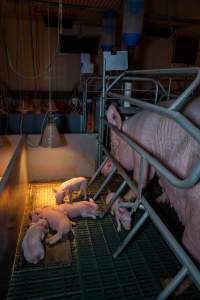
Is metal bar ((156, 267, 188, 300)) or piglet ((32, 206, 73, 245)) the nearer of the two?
metal bar ((156, 267, 188, 300))

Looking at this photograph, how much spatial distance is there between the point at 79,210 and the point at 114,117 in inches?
32.9

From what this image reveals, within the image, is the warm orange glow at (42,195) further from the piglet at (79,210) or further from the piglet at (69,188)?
the piglet at (79,210)

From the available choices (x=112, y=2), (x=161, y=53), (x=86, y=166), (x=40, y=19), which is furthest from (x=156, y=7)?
(x=86, y=166)

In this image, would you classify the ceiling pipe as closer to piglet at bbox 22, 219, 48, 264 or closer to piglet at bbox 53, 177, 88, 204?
piglet at bbox 53, 177, 88, 204

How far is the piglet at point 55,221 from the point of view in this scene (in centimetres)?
173

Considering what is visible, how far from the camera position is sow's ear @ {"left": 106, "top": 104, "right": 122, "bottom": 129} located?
83.9 inches

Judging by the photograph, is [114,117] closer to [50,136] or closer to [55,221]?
[50,136]

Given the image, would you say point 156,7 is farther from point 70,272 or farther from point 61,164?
point 70,272

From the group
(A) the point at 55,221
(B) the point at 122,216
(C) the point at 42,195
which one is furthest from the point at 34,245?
(C) the point at 42,195

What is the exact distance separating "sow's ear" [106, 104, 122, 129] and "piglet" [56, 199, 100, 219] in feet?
2.32

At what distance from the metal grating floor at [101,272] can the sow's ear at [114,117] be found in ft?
2.86

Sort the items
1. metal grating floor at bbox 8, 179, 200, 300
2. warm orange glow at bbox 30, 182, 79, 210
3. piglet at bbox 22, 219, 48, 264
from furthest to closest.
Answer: warm orange glow at bbox 30, 182, 79, 210 < piglet at bbox 22, 219, 48, 264 < metal grating floor at bbox 8, 179, 200, 300

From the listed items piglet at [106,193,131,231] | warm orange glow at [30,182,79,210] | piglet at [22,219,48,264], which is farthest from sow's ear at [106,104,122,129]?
piglet at [22,219,48,264]

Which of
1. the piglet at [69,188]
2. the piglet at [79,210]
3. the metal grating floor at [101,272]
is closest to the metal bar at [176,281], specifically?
the metal grating floor at [101,272]
